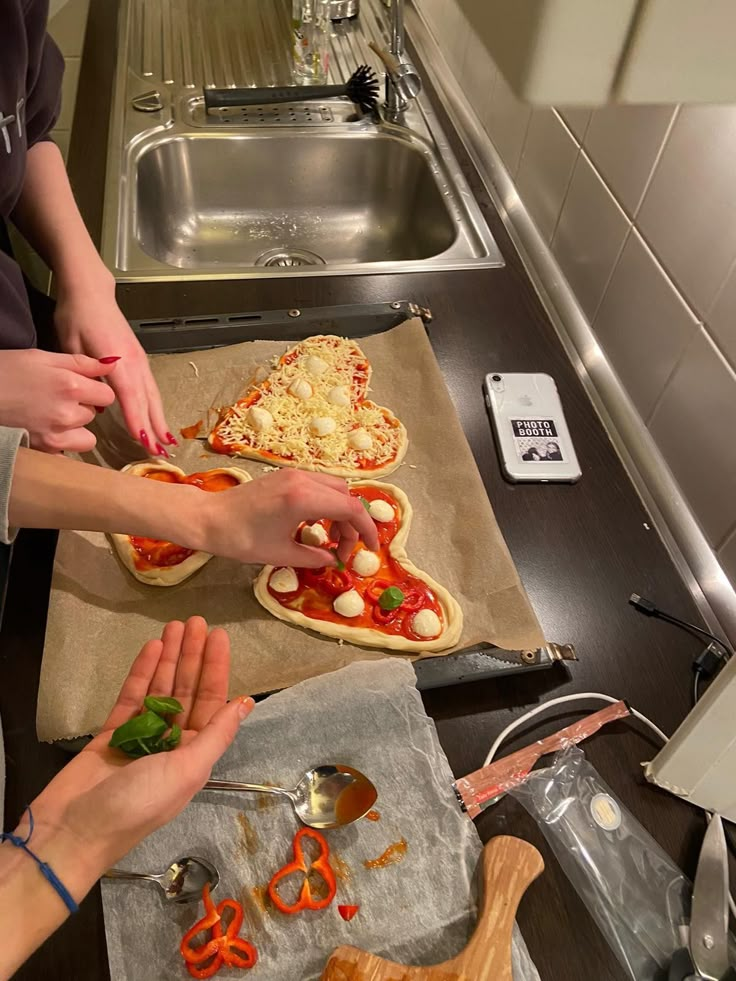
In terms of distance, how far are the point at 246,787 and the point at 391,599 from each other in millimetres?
292

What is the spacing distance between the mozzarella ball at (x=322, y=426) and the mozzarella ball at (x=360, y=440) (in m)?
0.04

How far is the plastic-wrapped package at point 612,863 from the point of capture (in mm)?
637

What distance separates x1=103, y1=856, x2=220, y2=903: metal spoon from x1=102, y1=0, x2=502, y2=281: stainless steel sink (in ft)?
3.74

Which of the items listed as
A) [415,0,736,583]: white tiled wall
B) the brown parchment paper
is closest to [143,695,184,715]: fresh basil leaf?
the brown parchment paper

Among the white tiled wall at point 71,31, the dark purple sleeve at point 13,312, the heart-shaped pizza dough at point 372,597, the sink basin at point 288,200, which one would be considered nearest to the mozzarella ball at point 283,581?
the heart-shaped pizza dough at point 372,597

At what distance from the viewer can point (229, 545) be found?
822 mm

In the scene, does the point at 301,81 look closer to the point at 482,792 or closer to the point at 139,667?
the point at 139,667

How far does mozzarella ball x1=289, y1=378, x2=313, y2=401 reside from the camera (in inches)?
43.6

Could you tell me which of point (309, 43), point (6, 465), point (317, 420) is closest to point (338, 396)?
point (317, 420)

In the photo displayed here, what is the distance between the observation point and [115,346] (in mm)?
950

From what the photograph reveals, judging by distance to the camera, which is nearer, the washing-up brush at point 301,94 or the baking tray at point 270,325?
the baking tray at point 270,325

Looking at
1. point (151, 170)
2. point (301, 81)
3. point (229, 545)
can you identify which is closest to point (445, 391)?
point (229, 545)

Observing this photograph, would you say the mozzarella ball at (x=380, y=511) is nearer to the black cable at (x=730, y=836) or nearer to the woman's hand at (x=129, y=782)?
the woman's hand at (x=129, y=782)

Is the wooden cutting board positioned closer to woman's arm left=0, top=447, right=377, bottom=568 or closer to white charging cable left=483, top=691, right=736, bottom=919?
white charging cable left=483, top=691, right=736, bottom=919
